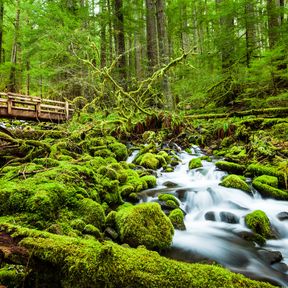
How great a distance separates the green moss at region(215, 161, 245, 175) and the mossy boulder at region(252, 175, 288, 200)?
2.72 ft

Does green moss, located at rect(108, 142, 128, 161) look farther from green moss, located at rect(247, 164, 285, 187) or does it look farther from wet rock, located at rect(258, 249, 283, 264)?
wet rock, located at rect(258, 249, 283, 264)

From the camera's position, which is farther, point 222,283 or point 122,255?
point 122,255

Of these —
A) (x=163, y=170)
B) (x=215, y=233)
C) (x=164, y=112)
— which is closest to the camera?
(x=215, y=233)

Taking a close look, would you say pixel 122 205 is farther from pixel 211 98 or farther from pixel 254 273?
pixel 211 98

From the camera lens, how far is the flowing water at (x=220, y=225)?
12.4 ft

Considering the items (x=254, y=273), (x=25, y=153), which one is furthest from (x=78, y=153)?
(x=254, y=273)

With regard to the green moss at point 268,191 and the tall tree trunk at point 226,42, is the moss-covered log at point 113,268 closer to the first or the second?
the green moss at point 268,191

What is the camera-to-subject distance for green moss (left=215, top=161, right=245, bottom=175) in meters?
6.88

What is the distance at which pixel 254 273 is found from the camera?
11.5 feet

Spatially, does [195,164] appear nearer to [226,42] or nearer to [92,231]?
[92,231]

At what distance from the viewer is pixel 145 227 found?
3.80 meters

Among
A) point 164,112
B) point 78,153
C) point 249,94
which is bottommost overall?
point 78,153

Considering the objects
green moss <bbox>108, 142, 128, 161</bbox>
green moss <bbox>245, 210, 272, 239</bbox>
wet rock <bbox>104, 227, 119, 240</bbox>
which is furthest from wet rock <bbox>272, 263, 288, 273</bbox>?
green moss <bbox>108, 142, 128, 161</bbox>

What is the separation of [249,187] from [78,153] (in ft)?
14.5
